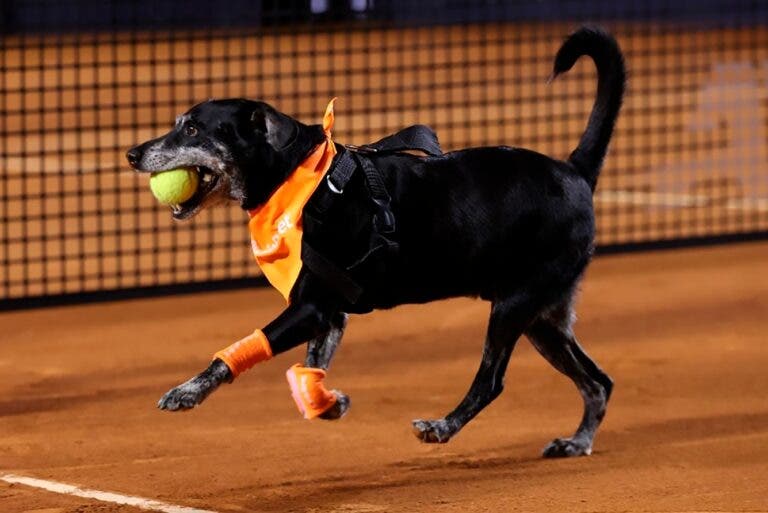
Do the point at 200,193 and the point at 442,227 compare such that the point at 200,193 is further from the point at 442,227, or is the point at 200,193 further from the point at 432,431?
the point at 432,431

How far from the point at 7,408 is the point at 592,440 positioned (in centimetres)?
255

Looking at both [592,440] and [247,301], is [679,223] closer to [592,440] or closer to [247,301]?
[247,301]

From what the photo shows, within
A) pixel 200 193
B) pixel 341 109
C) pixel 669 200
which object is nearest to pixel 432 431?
pixel 200 193

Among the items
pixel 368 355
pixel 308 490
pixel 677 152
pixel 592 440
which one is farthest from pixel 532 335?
pixel 677 152

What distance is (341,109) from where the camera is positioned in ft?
51.6

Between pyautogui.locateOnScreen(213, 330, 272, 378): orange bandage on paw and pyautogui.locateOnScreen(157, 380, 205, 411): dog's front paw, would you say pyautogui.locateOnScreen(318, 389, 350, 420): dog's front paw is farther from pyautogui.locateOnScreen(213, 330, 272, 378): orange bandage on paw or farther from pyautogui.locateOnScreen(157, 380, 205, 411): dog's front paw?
pyautogui.locateOnScreen(157, 380, 205, 411): dog's front paw

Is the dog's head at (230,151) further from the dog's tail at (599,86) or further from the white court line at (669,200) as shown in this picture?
the white court line at (669,200)

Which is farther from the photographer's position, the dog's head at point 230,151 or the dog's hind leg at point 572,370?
the dog's hind leg at point 572,370

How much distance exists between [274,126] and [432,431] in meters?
1.22

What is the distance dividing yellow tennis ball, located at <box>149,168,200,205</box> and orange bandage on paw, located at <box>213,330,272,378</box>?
0.51m

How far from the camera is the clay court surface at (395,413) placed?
5.93 metres

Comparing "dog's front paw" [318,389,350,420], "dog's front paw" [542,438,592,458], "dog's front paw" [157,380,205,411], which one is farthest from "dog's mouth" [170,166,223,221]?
"dog's front paw" [542,438,592,458]

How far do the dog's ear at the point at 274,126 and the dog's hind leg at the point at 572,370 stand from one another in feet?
4.42

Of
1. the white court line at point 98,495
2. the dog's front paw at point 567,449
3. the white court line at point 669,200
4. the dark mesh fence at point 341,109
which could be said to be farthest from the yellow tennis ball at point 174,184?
the white court line at point 669,200
